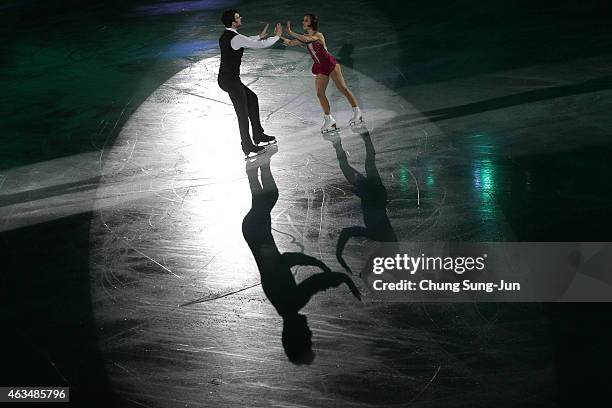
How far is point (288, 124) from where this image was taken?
40.6 ft

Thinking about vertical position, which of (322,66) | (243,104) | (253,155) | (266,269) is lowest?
(253,155)

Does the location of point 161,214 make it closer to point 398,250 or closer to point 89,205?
point 89,205

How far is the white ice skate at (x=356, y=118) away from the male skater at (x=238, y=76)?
4.19 feet

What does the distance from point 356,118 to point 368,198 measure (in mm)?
2803

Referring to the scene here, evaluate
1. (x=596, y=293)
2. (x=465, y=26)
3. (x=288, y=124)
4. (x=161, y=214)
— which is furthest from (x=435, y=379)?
(x=465, y=26)

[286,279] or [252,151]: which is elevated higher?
[286,279]

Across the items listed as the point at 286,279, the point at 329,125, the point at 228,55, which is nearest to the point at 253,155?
the point at 329,125

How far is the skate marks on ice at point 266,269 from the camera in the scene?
626 cm

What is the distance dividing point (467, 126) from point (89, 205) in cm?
544

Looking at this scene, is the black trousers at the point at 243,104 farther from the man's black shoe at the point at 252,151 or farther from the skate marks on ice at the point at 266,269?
the skate marks on ice at the point at 266,269

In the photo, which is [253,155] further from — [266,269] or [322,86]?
[266,269]

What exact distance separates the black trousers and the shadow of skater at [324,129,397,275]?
1117 millimetres

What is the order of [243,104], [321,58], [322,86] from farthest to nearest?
[322,86]
[321,58]
[243,104]

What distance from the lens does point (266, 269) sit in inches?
318
